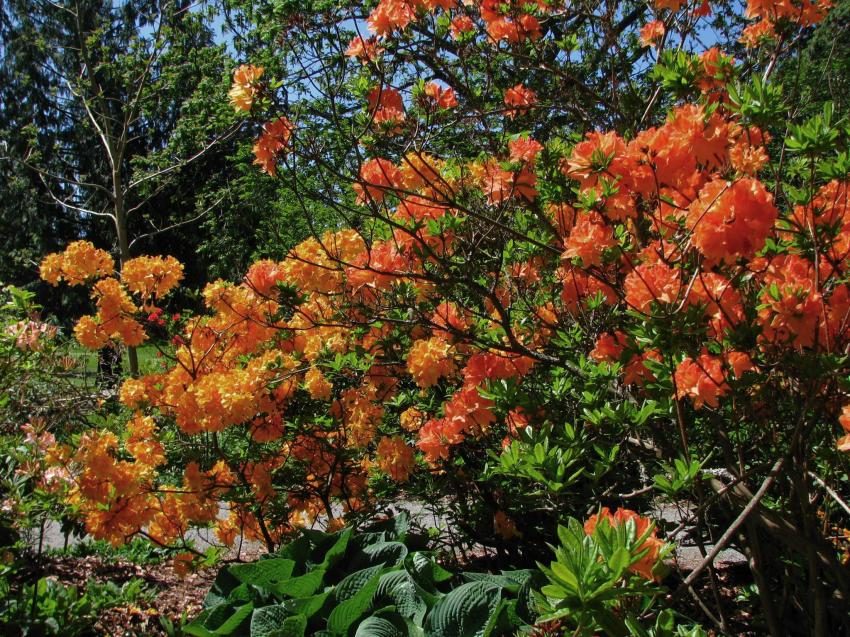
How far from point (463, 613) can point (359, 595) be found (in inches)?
14.1

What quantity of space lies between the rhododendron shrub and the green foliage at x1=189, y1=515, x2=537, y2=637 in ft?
1.20

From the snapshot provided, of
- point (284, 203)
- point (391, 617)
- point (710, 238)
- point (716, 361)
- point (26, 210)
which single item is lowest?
point (391, 617)

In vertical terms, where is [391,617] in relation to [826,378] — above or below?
below

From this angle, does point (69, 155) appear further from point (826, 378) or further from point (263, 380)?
point (826, 378)

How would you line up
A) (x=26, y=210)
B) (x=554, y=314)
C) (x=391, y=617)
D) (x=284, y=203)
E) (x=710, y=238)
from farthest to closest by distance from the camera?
(x=26, y=210) → (x=284, y=203) → (x=554, y=314) → (x=391, y=617) → (x=710, y=238)

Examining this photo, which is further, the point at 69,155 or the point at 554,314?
the point at 69,155

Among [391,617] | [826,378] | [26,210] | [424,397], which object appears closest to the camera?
[826,378]

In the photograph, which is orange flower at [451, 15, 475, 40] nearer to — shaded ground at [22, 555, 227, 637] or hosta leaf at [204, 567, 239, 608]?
hosta leaf at [204, 567, 239, 608]

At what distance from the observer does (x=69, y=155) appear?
21.4m

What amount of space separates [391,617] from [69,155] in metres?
22.9

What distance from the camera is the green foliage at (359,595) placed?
7.07 feet

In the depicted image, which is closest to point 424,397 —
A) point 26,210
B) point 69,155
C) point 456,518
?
point 456,518

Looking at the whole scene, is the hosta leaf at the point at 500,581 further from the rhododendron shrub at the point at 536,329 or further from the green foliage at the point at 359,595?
the rhododendron shrub at the point at 536,329

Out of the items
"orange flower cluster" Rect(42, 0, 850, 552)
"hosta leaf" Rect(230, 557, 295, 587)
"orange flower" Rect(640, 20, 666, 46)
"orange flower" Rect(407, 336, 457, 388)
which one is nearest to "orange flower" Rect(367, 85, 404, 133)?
"orange flower cluster" Rect(42, 0, 850, 552)
